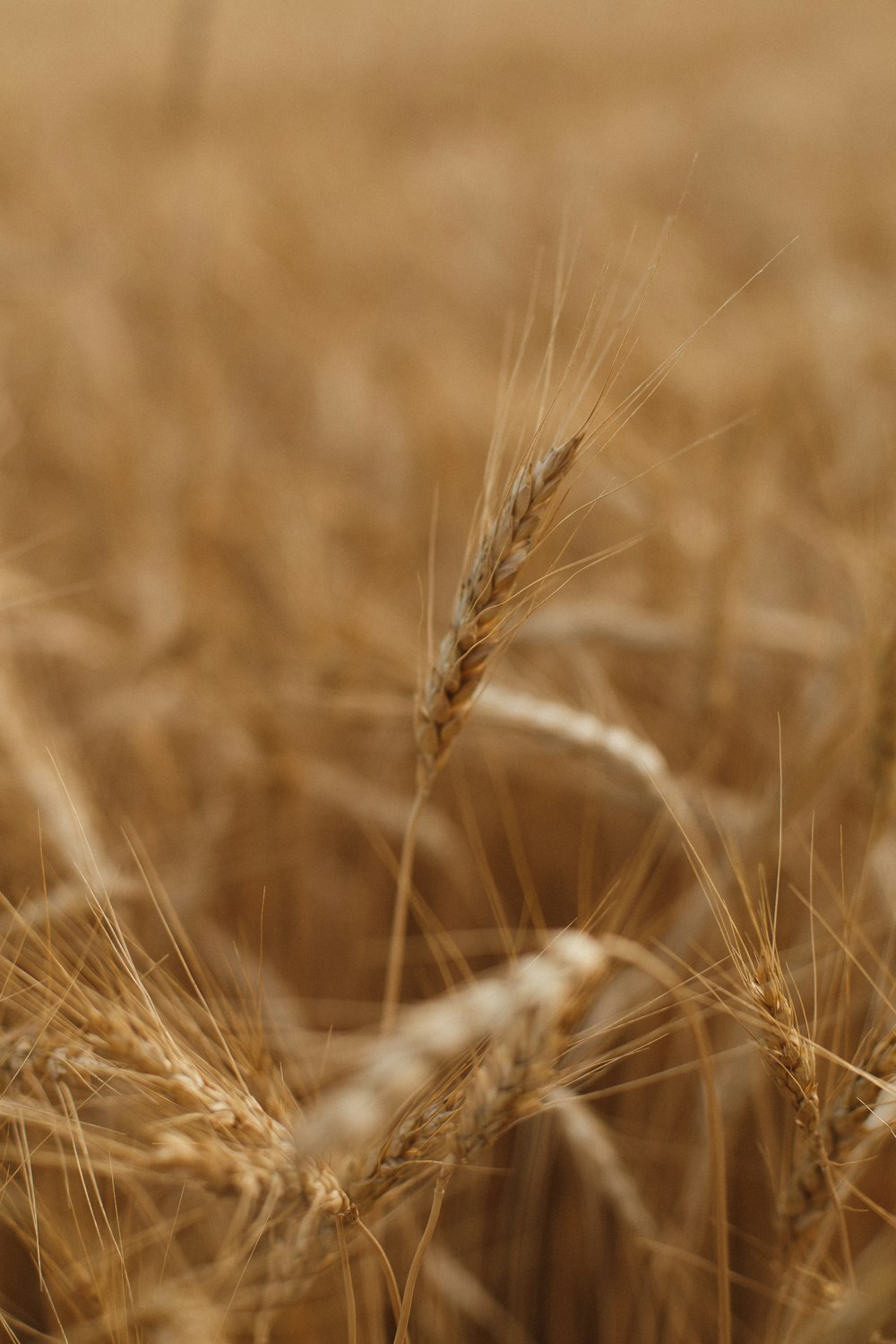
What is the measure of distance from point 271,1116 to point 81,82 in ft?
25.0

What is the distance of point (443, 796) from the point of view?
1333 millimetres

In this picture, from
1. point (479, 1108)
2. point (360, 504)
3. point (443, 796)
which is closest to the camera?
point (479, 1108)

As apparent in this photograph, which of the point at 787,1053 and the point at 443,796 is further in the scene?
the point at 443,796

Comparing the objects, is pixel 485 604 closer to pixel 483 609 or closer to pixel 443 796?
pixel 483 609

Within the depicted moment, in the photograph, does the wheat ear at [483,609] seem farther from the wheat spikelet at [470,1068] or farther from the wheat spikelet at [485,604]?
the wheat spikelet at [470,1068]

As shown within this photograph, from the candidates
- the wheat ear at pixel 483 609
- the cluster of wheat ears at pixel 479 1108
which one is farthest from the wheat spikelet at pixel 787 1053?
the wheat ear at pixel 483 609

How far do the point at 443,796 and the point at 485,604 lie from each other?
2.87 ft

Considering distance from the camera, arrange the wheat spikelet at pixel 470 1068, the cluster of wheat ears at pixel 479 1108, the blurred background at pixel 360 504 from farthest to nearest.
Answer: the blurred background at pixel 360 504
the cluster of wheat ears at pixel 479 1108
the wheat spikelet at pixel 470 1068

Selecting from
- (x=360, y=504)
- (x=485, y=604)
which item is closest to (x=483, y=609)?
(x=485, y=604)

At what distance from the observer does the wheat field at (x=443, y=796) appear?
476 mm

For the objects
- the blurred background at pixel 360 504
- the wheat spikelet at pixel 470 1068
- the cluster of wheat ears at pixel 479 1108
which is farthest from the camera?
the blurred background at pixel 360 504

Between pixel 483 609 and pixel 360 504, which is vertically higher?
pixel 483 609

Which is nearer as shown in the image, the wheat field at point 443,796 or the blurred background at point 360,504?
the wheat field at point 443,796

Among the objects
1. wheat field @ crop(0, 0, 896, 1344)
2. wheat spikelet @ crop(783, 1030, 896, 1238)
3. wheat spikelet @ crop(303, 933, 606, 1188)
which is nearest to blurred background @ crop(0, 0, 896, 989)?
wheat field @ crop(0, 0, 896, 1344)
